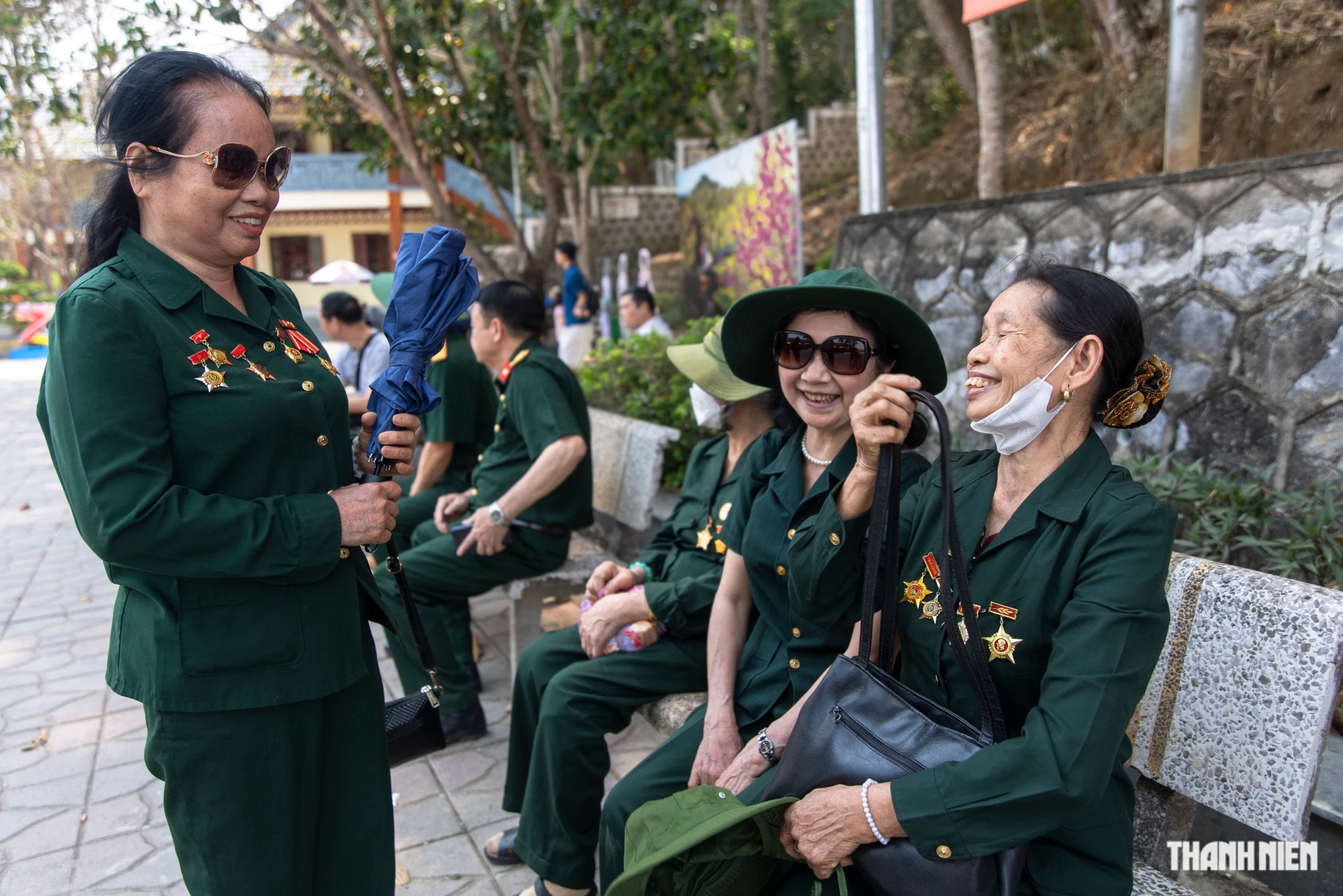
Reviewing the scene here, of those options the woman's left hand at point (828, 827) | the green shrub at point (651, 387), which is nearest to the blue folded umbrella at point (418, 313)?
the woman's left hand at point (828, 827)

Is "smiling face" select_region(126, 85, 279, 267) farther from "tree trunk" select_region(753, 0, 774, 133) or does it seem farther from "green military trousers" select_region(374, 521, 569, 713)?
"tree trunk" select_region(753, 0, 774, 133)

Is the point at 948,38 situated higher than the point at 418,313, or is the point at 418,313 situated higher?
the point at 948,38

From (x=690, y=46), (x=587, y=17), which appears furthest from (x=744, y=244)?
(x=587, y=17)

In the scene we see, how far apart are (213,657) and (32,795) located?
2.52m

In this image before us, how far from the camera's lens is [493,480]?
410 cm

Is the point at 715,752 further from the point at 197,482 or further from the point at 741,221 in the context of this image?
the point at 741,221

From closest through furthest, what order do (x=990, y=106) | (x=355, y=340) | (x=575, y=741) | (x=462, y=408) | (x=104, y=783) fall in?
1. (x=575, y=741)
2. (x=104, y=783)
3. (x=462, y=408)
4. (x=990, y=106)
5. (x=355, y=340)

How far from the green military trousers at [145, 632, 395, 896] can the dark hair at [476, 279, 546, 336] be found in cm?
220

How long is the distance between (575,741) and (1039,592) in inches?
59.4

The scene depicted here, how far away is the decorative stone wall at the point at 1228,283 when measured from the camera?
344 cm

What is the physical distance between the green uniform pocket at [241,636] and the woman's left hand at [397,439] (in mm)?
383

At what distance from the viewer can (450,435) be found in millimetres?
4578

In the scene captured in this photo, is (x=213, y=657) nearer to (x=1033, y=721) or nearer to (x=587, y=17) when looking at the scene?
(x=1033, y=721)

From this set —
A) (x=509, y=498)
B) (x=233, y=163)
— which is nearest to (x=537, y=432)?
(x=509, y=498)
